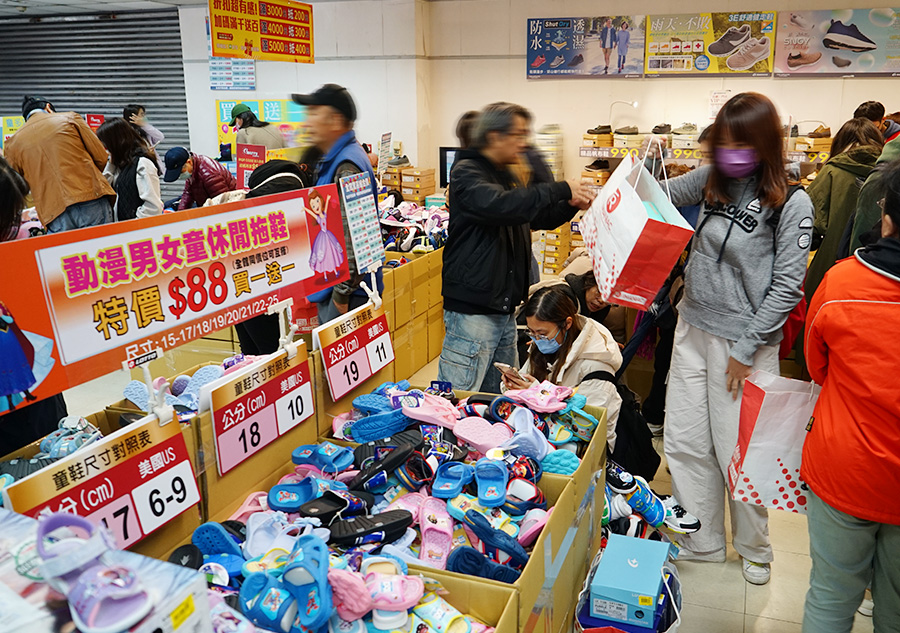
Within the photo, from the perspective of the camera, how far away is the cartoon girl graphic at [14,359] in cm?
133

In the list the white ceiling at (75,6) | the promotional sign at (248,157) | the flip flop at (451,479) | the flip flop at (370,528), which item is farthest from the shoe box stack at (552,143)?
the flip flop at (370,528)

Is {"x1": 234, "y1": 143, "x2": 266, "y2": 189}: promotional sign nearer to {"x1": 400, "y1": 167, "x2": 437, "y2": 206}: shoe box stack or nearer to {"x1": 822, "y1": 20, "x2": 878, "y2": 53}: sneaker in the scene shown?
{"x1": 400, "y1": 167, "x2": 437, "y2": 206}: shoe box stack

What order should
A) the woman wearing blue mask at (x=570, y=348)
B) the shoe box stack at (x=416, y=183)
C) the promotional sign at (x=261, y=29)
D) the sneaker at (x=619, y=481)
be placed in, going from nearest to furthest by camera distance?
the sneaker at (x=619, y=481), the woman wearing blue mask at (x=570, y=348), the promotional sign at (x=261, y=29), the shoe box stack at (x=416, y=183)

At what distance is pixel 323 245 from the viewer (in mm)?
2281

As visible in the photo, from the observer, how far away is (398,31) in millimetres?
8984

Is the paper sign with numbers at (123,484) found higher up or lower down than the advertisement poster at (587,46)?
lower down

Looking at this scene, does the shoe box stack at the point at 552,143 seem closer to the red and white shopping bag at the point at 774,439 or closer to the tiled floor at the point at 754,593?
the tiled floor at the point at 754,593

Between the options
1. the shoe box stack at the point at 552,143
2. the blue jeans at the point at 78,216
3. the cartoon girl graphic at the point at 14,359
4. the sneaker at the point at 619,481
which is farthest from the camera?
the shoe box stack at the point at 552,143

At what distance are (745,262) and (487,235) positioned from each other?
38.0 inches

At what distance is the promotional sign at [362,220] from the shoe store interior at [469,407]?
0.04 feet

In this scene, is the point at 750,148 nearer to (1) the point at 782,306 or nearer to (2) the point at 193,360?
(1) the point at 782,306

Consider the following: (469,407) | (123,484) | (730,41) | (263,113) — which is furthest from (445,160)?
(123,484)

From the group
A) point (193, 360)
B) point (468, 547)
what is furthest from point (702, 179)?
point (193, 360)

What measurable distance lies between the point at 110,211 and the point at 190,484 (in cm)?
391
